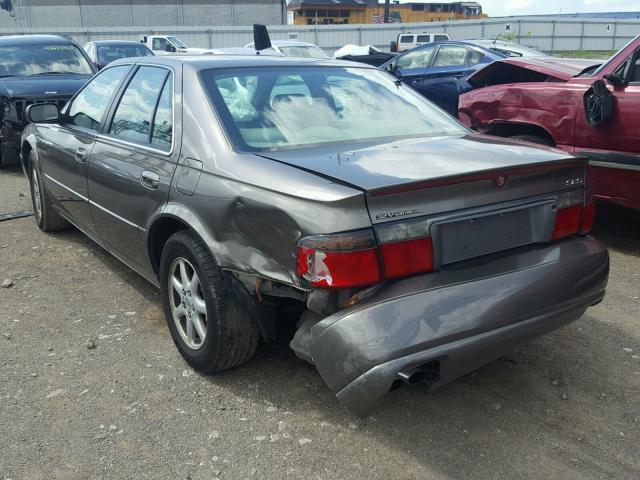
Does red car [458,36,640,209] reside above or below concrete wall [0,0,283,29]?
below

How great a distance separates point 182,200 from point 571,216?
74.2 inches

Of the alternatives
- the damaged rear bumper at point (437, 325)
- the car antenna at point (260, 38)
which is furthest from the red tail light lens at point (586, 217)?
the car antenna at point (260, 38)

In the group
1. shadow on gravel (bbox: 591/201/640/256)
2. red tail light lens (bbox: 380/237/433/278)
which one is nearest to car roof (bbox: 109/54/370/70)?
red tail light lens (bbox: 380/237/433/278)

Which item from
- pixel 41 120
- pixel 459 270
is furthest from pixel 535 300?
pixel 41 120

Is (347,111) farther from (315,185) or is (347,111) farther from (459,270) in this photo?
(459,270)

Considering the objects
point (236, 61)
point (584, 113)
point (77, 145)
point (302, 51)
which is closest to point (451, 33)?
point (302, 51)

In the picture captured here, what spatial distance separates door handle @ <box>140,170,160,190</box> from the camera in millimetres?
3314

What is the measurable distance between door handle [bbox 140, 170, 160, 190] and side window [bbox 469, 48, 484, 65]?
25.9ft

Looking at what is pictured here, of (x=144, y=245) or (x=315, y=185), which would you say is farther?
(x=144, y=245)

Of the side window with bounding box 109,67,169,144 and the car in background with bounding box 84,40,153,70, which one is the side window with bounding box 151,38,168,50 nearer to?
the car in background with bounding box 84,40,153,70

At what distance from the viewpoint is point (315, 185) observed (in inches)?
97.3

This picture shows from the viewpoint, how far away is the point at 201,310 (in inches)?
123

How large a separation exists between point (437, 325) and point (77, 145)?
3148 mm

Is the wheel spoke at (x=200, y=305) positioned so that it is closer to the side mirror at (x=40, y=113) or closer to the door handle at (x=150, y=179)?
the door handle at (x=150, y=179)
